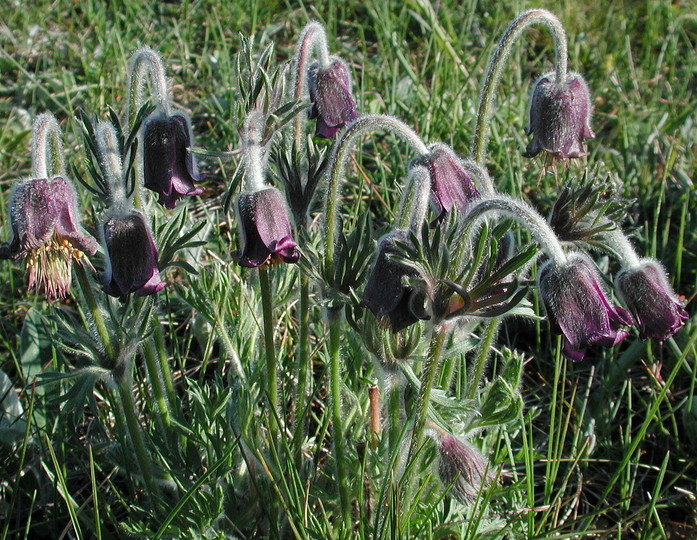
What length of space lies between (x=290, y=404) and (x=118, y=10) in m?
2.61

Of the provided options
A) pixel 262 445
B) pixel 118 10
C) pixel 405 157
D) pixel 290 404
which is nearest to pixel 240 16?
pixel 118 10

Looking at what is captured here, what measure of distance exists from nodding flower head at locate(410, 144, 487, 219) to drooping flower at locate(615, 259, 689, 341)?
16.4 inches

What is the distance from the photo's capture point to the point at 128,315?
2.04 metres

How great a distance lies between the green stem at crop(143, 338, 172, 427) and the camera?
6.68ft

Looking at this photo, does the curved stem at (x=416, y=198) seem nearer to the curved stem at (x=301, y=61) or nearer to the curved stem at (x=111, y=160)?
the curved stem at (x=301, y=61)

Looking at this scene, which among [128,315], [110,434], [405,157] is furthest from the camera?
[405,157]

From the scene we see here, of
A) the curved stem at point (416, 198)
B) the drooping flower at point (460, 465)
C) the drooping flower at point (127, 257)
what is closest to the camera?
the curved stem at point (416, 198)

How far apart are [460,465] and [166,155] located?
108 cm

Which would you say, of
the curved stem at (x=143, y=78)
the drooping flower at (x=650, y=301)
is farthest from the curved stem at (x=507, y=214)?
the curved stem at (x=143, y=78)

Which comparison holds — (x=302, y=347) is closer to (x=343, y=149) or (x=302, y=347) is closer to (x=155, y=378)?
(x=155, y=378)

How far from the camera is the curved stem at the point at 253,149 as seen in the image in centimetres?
174

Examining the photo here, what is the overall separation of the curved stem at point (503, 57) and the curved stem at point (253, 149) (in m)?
0.59

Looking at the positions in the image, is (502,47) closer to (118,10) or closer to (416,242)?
(416,242)

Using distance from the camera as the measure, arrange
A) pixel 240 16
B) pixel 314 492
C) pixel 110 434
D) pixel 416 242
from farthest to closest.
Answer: pixel 240 16 → pixel 110 434 → pixel 314 492 → pixel 416 242
